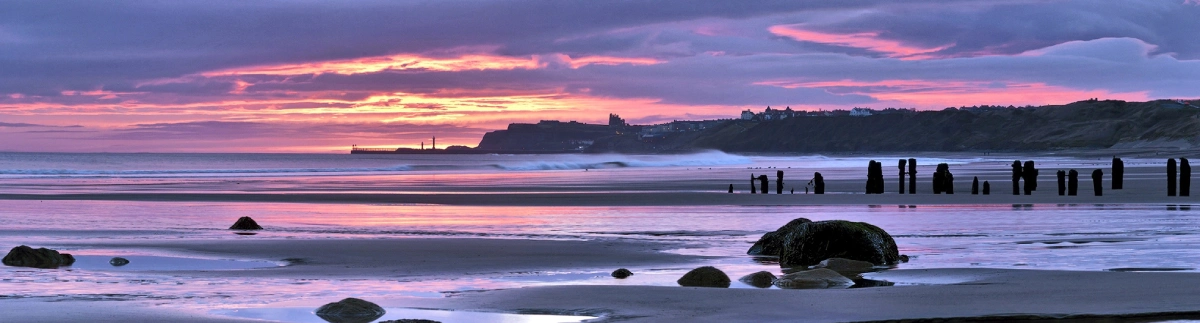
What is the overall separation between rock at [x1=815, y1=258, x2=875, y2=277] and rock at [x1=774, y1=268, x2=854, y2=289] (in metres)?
1.10

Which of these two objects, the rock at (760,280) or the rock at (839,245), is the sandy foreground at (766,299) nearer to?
the rock at (760,280)

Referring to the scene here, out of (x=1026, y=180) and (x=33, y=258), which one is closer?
(x=33, y=258)

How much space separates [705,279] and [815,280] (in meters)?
0.89

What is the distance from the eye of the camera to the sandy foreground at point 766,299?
7.74m

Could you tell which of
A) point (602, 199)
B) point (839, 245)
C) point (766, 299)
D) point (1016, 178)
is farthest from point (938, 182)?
point (766, 299)

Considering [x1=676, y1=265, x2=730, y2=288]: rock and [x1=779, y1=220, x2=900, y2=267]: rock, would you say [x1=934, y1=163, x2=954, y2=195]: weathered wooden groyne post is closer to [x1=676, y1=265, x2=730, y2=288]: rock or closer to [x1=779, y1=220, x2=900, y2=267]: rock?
[x1=779, y1=220, x2=900, y2=267]: rock

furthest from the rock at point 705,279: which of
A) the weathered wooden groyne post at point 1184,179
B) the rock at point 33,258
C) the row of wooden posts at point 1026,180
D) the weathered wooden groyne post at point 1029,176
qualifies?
the weathered wooden groyne post at point 1184,179

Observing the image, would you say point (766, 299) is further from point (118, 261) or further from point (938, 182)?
point (938, 182)

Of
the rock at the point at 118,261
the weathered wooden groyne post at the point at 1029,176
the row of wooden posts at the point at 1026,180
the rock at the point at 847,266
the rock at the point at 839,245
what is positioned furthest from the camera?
the weathered wooden groyne post at the point at 1029,176

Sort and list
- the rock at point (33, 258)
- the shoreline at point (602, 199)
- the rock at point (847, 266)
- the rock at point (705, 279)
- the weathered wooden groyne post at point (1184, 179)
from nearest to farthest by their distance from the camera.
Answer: the rock at point (705, 279), the rock at point (847, 266), the rock at point (33, 258), the shoreline at point (602, 199), the weathered wooden groyne post at point (1184, 179)

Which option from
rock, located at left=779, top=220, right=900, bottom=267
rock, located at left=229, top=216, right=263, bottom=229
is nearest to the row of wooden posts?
rock, located at left=229, top=216, right=263, bottom=229

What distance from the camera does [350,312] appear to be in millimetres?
7812

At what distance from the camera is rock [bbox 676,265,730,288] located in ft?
31.5

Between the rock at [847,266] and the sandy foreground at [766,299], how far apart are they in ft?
1.01
